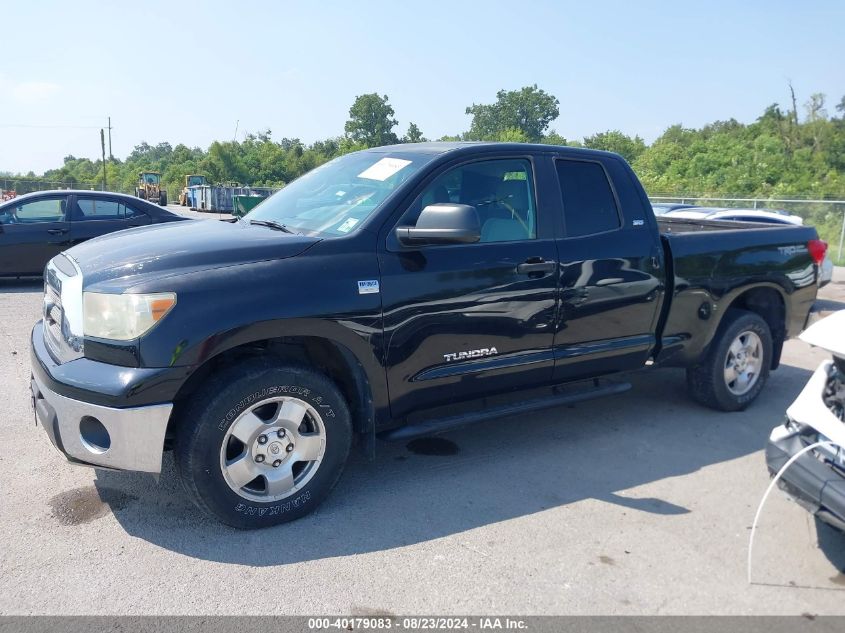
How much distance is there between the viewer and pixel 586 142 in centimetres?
6006

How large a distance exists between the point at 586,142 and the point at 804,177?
25625 millimetres

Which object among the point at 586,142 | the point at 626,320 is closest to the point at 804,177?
the point at 586,142

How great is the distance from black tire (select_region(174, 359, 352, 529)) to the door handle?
53.1 inches

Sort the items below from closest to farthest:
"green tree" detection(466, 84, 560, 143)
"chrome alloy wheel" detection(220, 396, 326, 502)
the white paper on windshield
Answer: "chrome alloy wheel" detection(220, 396, 326, 502) < the white paper on windshield < "green tree" detection(466, 84, 560, 143)

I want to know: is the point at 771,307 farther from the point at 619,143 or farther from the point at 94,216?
the point at 619,143

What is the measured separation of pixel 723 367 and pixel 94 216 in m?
9.43

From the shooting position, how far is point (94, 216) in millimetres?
10680

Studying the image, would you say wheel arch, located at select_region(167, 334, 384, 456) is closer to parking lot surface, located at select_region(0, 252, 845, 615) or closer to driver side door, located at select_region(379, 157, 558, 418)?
driver side door, located at select_region(379, 157, 558, 418)

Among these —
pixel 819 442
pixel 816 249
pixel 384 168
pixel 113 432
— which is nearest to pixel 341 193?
pixel 384 168

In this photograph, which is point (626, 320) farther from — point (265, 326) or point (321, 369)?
point (265, 326)

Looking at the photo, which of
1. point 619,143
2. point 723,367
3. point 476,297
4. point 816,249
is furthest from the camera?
point 619,143

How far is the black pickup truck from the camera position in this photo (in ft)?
10.2

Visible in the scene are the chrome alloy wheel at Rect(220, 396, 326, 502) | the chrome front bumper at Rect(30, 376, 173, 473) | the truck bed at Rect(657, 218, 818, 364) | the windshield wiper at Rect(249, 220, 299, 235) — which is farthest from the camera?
the truck bed at Rect(657, 218, 818, 364)

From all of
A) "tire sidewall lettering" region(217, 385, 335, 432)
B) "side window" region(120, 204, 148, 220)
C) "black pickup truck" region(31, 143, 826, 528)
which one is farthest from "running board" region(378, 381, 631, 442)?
"side window" region(120, 204, 148, 220)
